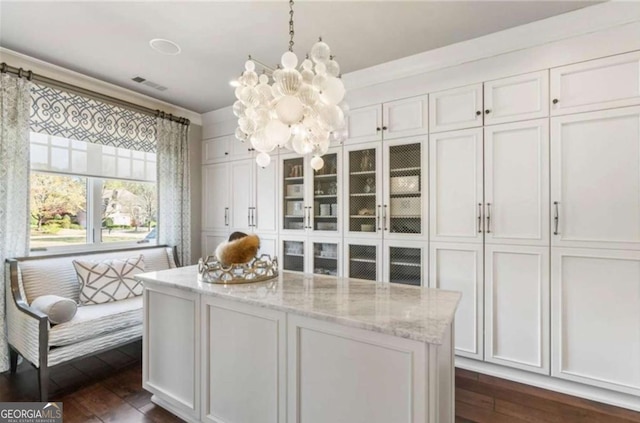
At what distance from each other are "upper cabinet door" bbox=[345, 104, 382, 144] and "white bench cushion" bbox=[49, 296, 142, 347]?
2.51 metres

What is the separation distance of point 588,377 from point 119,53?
14.2 ft

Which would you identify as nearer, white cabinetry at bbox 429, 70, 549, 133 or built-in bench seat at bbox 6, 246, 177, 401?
built-in bench seat at bbox 6, 246, 177, 401

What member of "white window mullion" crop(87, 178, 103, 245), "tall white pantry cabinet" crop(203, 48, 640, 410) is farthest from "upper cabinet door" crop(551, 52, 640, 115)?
"white window mullion" crop(87, 178, 103, 245)

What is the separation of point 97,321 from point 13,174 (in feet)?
4.65

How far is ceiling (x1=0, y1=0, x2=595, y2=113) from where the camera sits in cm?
212

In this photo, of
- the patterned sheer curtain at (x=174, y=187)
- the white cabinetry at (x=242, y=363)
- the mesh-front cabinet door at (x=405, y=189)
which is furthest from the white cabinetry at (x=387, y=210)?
the patterned sheer curtain at (x=174, y=187)

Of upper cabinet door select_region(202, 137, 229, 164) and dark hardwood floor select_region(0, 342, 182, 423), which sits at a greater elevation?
upper cabinet door select_region(202, 137, 229, 164)

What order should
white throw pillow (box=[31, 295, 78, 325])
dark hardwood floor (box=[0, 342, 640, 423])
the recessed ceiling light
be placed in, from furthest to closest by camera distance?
1. the recessed ceiling light
2. white throw pillow (box=[31, 295, 78, 325])
3. dark hardwood floor (box=[0, 342, 640, 423])

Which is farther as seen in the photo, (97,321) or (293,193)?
(293,193)

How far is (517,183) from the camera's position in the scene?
244 cm

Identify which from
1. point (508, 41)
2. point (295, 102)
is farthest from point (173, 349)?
point (508, 41)

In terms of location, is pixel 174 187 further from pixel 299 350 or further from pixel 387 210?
pixel 299 350

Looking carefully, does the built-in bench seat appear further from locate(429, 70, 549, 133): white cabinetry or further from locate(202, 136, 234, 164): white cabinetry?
locate(429, 70, 549, 133): white cabinetry

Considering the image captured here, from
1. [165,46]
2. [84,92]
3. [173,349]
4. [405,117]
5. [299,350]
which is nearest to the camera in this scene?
[299,350]
